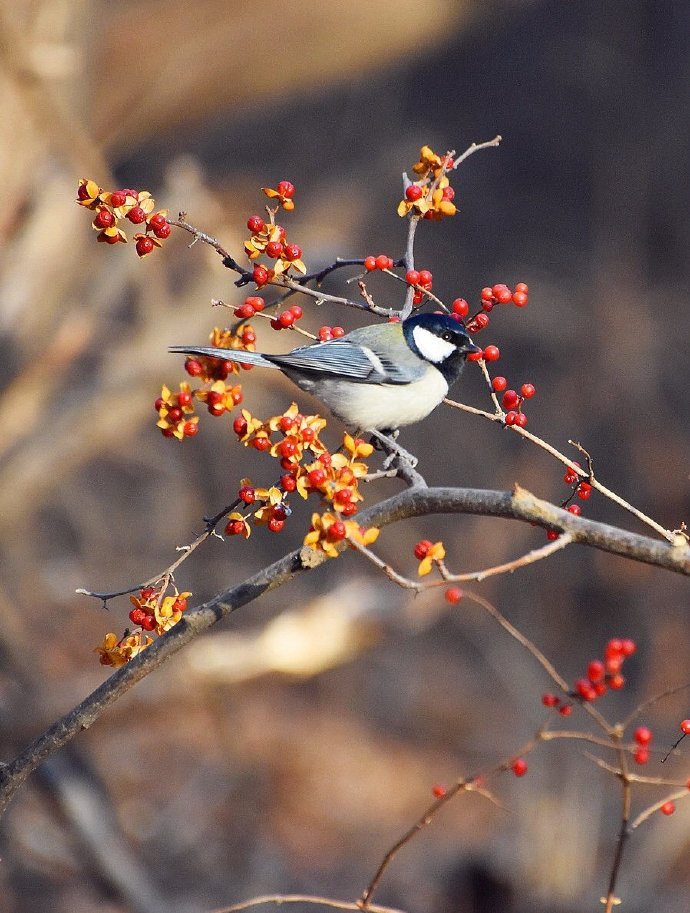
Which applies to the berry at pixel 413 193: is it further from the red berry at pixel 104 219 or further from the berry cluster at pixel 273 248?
the red berry at pixel 104 219

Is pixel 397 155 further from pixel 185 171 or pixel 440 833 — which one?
pixel 440 833

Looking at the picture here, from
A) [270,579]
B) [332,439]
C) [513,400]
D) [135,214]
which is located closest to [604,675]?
[513,400]

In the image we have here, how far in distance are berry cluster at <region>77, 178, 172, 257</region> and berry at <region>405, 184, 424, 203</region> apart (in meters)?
0.36

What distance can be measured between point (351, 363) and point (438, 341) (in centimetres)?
20

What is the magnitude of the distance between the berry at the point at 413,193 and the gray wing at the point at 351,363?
1.72 feet

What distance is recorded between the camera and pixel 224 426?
24.0 ft

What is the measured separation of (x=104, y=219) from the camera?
1407mm

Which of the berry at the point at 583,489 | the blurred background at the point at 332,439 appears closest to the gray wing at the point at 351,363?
the berry at the point at 583,489

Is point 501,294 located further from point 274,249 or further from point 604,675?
point 604,675

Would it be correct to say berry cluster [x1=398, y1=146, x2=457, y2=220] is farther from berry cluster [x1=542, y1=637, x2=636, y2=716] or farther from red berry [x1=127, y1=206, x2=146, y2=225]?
berry cluster [x1=542, y1=637, x2=636, y2=716]

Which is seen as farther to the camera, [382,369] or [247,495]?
[382,369]

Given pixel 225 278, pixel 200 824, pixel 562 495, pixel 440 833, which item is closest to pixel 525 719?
pixel 440 833

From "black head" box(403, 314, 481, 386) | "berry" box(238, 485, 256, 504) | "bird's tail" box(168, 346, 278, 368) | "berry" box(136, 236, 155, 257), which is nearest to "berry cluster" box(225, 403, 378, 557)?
"berry" box(238, 485, 256, 504)

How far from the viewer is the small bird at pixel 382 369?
6.73 ft
